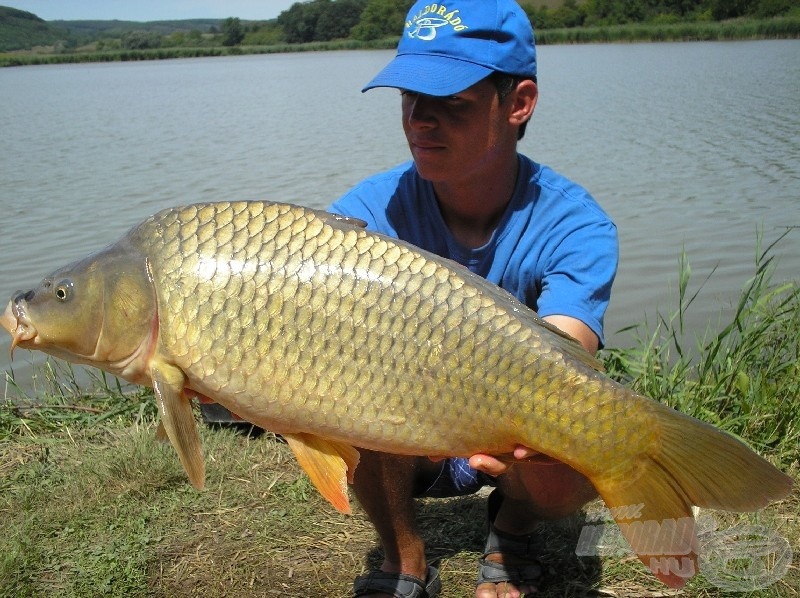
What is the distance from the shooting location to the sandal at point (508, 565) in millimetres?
2057

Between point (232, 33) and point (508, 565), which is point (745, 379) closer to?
point (508, 565)

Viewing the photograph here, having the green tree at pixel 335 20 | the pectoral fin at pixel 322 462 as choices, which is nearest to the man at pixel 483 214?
the pectoral fin at pixel 322 462

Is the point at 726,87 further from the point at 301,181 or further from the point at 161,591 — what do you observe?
the point at 161,591

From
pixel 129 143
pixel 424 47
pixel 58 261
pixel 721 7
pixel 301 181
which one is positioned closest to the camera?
pixel 424 47

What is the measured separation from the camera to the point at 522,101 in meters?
2.13

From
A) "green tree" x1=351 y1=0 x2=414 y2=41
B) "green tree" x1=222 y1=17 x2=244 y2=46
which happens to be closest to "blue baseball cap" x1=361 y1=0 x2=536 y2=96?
"green tree" x1=351 y1=0 x2=414 y2=41

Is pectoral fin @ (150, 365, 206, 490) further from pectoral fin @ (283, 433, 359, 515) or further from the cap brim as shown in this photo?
the cap brim

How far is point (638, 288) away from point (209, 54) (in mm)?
49067

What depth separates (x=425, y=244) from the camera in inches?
85.0

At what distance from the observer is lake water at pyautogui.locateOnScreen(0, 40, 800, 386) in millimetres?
6055

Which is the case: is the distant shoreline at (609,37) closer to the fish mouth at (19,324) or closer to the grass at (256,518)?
the grass at (256,518)

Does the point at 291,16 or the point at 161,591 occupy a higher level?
the point at 291,16

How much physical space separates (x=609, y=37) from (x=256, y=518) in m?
35.4

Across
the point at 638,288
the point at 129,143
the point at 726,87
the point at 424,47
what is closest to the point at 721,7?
the point at 726,87
